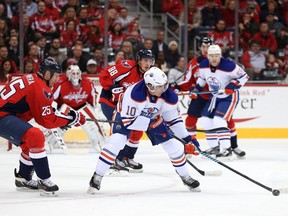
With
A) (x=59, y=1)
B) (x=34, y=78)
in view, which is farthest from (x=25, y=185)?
(x=59, y=1)

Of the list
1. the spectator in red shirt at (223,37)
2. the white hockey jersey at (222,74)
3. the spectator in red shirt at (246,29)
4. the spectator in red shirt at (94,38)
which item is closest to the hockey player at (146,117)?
the white hockey jersey at (222,74)

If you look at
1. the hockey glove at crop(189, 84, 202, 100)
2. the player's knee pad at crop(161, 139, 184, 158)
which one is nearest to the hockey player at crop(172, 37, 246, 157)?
the hockey glove at crop(189, 84, 202, 100)

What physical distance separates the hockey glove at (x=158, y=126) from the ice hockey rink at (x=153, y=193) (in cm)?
44

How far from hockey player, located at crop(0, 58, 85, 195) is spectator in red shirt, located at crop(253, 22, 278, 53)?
21.2 feet

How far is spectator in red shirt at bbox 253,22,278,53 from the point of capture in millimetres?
11938

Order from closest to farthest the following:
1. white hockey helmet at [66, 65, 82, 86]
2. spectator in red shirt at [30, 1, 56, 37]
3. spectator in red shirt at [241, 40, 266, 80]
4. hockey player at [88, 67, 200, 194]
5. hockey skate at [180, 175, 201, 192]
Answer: hockey player at [88, 67, 200, 194]
hockey skate at [180, 175, 201, 192]
white hockey helmet at [66, 65, 82, 86]
spectator in red shirt at [30, 1, 56, 37]
spectator in red shirt at [241, 40, 266, 80]

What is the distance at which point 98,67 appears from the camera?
11031 millimetres

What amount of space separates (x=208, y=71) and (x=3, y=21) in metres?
3.45

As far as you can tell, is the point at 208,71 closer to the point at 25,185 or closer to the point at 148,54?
the point at 148,54

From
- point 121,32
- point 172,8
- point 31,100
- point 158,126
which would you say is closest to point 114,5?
point 121,32

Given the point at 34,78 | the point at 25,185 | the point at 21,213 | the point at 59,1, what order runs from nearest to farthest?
the point at 21,213
the point at 34,78
the point at 25,185
the point at 59,1

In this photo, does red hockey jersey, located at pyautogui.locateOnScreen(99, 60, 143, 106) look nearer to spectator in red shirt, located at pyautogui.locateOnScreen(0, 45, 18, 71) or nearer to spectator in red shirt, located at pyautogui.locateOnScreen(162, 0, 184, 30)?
spectator in red shirt, located at pyautogui.locateOnScreen(0, 45, 18, 71)

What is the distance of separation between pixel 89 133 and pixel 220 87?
1.68 m

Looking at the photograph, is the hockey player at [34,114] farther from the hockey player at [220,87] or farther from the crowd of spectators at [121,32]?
the crowd of spectators at [121,32]
